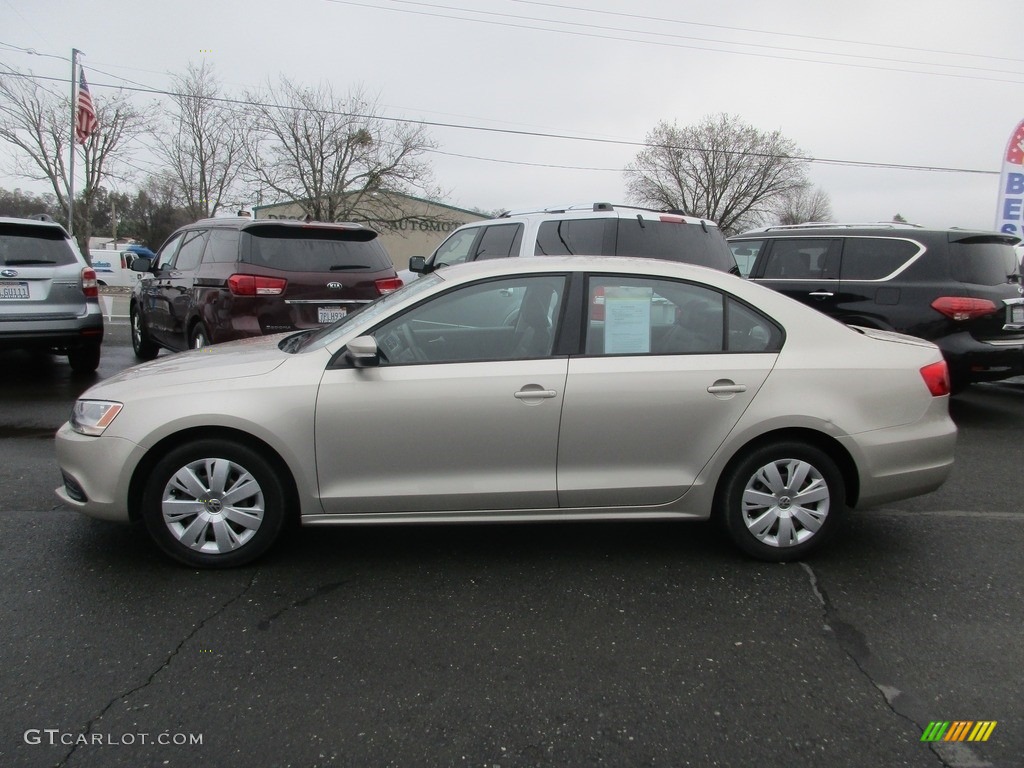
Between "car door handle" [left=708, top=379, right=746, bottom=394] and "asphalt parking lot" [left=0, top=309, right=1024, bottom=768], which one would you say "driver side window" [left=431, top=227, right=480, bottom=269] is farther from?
"car door handle" [left=708, top=379, right=746, bottom=394]

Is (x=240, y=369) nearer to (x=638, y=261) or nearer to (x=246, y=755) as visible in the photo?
(x=246, y=755)

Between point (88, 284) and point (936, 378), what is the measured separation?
26.9 ft

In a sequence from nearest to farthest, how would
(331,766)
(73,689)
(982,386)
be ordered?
(331,766)
(73,689)
(982,386)

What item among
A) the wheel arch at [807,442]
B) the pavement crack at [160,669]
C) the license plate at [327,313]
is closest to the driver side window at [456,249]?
the license plate at [327,313]

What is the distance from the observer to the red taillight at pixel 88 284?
8.13 metres

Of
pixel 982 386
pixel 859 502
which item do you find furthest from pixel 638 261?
pixel 982 386

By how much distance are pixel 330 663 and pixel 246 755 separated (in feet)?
1.79

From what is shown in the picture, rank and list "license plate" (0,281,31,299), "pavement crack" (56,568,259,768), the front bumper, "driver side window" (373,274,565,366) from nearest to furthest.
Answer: "pavement crack" (56,568,259,768)
the front bumper
"driver side window" (373,274,565,366)
"license plate" (0,281,31,299)

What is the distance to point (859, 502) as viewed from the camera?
3.86 metres

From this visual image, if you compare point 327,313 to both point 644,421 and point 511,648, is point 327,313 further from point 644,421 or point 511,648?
point 511,648

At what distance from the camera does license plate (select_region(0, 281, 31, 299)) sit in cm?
766

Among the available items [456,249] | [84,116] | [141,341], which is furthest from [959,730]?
[84,116]

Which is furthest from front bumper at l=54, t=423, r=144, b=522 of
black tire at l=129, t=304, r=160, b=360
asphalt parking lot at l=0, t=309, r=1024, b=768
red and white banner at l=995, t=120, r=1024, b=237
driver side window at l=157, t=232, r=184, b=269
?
red and white banner at l=995, t=120, r=1024, b=237

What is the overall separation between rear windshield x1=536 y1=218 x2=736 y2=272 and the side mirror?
311cm
